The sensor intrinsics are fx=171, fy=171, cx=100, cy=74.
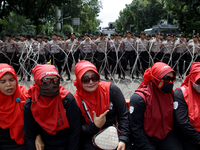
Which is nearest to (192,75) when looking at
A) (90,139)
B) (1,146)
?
(90,139)

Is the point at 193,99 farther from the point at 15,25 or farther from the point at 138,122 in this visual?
the point at 15,25

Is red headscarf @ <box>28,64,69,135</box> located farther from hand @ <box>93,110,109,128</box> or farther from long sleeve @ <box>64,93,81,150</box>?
Answer: hand @ <box>93,110,109,128</box>

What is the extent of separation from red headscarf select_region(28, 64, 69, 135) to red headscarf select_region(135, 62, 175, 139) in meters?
0.96

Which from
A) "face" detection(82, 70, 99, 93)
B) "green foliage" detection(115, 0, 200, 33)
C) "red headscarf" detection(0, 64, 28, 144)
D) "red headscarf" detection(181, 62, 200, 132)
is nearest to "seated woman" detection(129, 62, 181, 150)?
"red headscarf" detection(181, 62, 200, 132)

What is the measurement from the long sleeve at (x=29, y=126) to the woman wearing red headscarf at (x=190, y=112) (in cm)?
175

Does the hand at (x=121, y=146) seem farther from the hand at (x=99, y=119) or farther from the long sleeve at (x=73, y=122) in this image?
the long sleeve at (x=73, y=122)

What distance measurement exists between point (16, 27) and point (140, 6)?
24874 millimetres

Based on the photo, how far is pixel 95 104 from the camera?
202 centimetres

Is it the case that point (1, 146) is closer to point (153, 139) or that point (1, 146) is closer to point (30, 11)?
point (153, 139)

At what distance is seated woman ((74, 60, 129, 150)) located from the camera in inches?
77.1

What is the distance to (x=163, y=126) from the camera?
2100mm

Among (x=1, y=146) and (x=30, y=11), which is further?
(x=30, y=11)

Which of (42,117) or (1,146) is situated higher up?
(42,117)

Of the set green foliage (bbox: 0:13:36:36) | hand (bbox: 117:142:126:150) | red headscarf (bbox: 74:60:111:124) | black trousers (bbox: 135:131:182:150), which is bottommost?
black trousers (bbox: 135:131:182:150)
